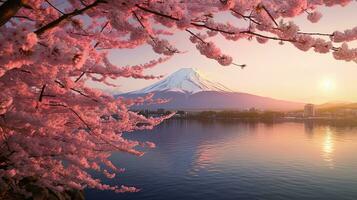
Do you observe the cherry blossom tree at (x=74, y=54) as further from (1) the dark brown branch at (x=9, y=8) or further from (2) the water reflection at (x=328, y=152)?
(2) the water reflection at (x=328, y=152)

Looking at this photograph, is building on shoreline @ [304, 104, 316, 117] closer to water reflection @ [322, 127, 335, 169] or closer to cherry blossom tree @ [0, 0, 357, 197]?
water reflection @ [322, 127, 335, 169]

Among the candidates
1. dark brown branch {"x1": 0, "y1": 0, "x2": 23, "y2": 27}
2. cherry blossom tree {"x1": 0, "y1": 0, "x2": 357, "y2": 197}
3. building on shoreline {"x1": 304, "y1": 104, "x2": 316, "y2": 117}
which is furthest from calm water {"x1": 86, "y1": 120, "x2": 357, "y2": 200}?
building on shoreline {"x1": 304, "y1": 104, "x2": 316, "y2": 117}

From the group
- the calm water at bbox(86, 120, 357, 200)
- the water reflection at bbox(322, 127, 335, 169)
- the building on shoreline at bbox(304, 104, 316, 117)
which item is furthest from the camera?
the building on shoreline at bbox(304, 104, 316, 117)

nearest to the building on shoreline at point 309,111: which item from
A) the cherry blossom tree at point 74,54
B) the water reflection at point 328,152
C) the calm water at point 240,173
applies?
the water reflection at point 328,152

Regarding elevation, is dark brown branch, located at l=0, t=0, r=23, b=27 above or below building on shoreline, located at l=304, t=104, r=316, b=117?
below

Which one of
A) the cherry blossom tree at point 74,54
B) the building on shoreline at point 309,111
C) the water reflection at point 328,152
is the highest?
the building on shoreline at point 309,111

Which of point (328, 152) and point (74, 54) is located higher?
point (74, 54)

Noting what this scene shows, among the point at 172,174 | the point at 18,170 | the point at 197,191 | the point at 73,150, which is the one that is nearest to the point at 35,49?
the point at 73,150

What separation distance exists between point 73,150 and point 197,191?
88.8ft

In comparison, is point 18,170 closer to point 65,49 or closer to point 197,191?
point 65,49

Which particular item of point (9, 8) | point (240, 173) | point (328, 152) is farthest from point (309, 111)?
point (9, 8)

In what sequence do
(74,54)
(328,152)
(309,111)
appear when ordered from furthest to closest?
(309,111), (328,152), (74,54)

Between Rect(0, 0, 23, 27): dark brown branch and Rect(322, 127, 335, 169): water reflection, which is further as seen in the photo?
Rect(322, 127, 335, 169): water reflection

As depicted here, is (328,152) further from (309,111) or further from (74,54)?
(309,111)
